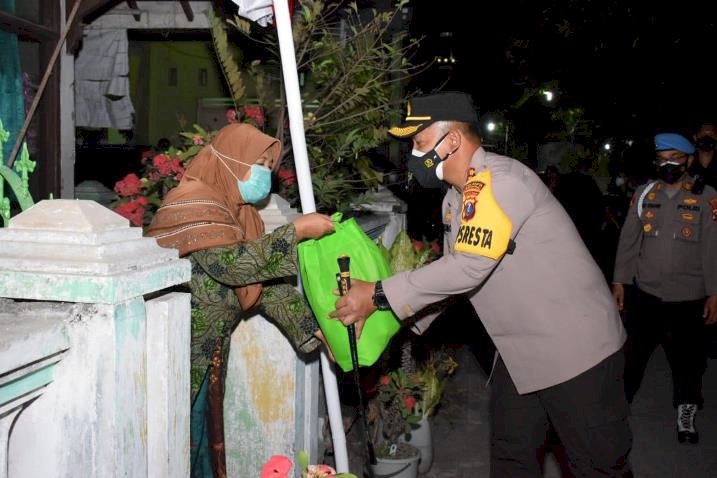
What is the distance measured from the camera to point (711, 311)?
17.9 ft

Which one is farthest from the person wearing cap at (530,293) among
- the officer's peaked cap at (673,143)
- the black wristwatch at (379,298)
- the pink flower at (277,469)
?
the officer's peaked cap at (673,143)

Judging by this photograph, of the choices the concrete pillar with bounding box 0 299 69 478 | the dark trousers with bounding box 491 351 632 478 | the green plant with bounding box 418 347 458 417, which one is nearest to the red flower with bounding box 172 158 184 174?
the green plant with bounding box 418 347 458 417

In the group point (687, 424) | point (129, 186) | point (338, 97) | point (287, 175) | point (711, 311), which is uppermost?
point (338, 97)

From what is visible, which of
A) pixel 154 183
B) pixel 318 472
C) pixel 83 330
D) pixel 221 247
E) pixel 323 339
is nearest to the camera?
pixel 83 330

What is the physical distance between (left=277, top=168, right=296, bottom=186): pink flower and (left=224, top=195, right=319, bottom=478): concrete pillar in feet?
2.99

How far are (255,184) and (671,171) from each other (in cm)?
359

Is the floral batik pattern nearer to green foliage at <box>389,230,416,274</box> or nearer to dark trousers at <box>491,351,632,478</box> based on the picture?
dark trousers at <box>491,351,632,478</box>

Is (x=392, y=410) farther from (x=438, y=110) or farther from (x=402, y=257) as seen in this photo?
(x=438, y=110)

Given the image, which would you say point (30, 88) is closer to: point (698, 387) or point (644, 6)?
point (698, 387)

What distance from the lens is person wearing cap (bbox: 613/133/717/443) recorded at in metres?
5.43

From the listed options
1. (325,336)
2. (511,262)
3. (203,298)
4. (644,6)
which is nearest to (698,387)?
(511,262)

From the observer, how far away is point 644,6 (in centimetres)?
1203

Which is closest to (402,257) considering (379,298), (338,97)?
(338,97)

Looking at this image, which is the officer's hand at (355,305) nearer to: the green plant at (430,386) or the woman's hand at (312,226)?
the woman's hand at (312,226)
